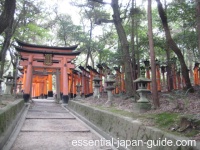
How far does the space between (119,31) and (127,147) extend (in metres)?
7.12

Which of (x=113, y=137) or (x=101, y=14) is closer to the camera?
(x=113, y=137)

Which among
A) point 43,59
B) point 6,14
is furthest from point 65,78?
point 6,14

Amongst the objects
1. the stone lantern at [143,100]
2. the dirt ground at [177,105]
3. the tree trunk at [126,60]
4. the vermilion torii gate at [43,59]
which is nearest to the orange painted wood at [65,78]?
the vermilion torii gate at [43,59]

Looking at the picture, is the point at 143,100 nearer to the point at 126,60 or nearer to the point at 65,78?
the point at 126,60

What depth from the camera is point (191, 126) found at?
3234mm

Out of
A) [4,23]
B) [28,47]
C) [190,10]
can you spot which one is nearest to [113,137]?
[4,23]

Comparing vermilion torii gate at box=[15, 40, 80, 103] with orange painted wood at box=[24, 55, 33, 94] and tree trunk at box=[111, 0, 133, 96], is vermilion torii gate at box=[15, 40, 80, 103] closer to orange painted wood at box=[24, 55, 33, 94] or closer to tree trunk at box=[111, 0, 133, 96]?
orange painted wood at box=[24, 55, 33, 94]

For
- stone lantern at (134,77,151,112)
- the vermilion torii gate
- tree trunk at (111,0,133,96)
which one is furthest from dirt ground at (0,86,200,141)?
the vermilion torii gate

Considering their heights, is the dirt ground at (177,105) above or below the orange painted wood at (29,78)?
below

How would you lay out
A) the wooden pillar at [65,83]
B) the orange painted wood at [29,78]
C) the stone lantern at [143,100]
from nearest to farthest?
the stone lantern at [143,100], the orange painted wood at [29,78], the wooden pillar at [65,83]

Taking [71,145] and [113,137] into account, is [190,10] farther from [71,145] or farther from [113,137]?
[71,145]

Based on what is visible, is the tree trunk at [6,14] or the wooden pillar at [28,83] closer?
the tree trunk at [6,14]

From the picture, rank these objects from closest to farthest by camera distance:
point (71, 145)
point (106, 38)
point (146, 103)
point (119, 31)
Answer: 1. point (71, 145)
2. point (146, 103)
3. point (119, 31)
4. point (106, 38)

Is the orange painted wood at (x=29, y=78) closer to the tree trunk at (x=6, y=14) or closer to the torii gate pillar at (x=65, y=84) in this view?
the torii gate pillar at (x=65, y=84)
